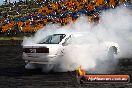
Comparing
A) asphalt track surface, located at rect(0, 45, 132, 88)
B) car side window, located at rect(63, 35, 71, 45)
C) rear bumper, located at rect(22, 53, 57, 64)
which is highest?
car side window, located at rect(63, 35, 71, 45)

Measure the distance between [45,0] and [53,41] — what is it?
5781 centimetres

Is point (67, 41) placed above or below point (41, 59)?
above

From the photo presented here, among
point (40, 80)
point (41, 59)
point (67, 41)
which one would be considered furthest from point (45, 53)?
point (40, 80)

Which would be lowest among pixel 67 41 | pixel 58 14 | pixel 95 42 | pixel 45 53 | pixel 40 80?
pixel 40 80

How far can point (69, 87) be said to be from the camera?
35.0 ft

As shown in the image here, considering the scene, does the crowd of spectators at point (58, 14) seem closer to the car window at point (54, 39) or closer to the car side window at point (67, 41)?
the car window at point (54, 39)

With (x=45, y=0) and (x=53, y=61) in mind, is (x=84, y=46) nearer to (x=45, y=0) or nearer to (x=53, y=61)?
(x=53, y=61)

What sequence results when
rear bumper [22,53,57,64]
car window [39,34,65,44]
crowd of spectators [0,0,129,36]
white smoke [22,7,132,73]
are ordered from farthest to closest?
crowd of spectators [0,0,129,36]
car window [39,34,65,44]
white smoke [22,7,132,73]
rear bumper [22,53,57,64]

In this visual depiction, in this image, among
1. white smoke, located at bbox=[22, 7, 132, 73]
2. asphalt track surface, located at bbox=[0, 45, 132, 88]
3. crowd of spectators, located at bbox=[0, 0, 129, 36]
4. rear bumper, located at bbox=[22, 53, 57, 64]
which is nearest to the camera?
asphalt track surface, located at bbox=[0, 45, 132, 88]

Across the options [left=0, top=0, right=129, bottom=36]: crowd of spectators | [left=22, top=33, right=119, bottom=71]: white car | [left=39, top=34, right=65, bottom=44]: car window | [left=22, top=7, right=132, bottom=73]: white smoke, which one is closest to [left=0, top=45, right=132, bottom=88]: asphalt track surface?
[left=22, top=33, right=119, bottom=71]: white car

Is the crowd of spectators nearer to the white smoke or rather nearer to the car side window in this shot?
the white smoke

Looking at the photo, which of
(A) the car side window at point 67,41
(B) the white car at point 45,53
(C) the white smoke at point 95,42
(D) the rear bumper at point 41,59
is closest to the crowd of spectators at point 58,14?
(C) the white smoke at point 95,42

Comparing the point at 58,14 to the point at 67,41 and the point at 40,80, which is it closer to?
the point at 67,41

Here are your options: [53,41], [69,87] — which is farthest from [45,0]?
[69,87]
